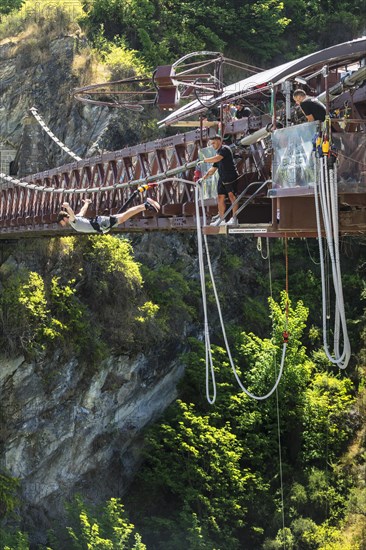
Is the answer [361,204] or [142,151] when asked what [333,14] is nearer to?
[142,151]

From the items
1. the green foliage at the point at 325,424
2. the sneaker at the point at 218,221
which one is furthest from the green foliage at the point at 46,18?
the sneaker at the point at 218,221

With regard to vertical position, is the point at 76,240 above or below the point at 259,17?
below

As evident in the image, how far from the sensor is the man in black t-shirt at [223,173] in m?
10.1

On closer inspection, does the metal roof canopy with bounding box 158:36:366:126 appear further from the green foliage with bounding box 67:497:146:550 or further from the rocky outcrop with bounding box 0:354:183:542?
the rocky outcrop with bounding box 0:354:183:542

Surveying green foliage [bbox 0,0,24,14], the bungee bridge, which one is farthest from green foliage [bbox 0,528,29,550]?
green foliage [bbox 0,0,24,14]

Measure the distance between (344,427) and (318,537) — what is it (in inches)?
138

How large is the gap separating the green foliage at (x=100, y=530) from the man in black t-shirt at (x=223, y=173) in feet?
32.1

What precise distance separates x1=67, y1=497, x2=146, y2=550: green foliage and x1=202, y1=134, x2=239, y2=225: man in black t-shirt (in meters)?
9.78

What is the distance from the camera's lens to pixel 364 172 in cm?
838

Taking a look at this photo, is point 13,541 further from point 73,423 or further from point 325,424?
point 325,424

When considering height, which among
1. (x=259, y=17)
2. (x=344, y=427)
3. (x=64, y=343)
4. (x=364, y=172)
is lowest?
(x=344, y=427)

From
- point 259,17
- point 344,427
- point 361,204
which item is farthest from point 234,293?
point 361,204

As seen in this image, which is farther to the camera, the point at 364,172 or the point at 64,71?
the point at 64,71

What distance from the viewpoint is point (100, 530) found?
61.5ft
